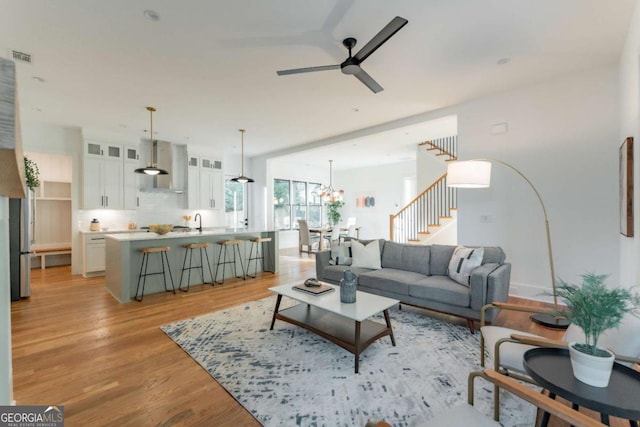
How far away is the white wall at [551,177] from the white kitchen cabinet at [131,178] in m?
6.86

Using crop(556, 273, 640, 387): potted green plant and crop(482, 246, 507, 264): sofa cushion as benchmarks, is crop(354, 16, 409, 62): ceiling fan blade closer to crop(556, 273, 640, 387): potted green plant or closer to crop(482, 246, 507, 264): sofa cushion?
crop(556, 273, 640, 387): potted green plant

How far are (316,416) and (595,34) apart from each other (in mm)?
4341

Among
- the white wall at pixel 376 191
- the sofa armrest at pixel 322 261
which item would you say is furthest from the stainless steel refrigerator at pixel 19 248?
the white wall at pixel 376 191

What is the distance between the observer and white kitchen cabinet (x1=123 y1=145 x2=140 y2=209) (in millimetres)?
6521

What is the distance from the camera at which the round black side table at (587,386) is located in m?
1.15

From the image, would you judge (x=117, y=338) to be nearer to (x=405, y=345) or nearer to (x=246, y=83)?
(x=405, y=345)

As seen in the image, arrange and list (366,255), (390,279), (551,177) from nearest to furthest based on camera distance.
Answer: (390,279) < (551,177) < (366,255)

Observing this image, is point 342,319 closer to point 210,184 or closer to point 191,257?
point 191,257

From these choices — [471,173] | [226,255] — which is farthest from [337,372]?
[226,255]

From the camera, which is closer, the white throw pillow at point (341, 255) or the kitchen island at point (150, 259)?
the kitchen island at point (150, 259)

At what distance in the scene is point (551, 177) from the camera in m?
4.05

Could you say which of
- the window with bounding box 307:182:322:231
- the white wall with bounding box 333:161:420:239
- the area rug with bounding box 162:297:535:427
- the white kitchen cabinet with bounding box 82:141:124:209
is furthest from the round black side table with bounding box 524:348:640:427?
the window with bounding box 307:182:322:231

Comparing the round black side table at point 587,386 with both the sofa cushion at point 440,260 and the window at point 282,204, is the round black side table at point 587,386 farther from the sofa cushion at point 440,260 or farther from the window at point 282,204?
the window at point 282,204

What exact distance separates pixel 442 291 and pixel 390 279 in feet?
2.17
